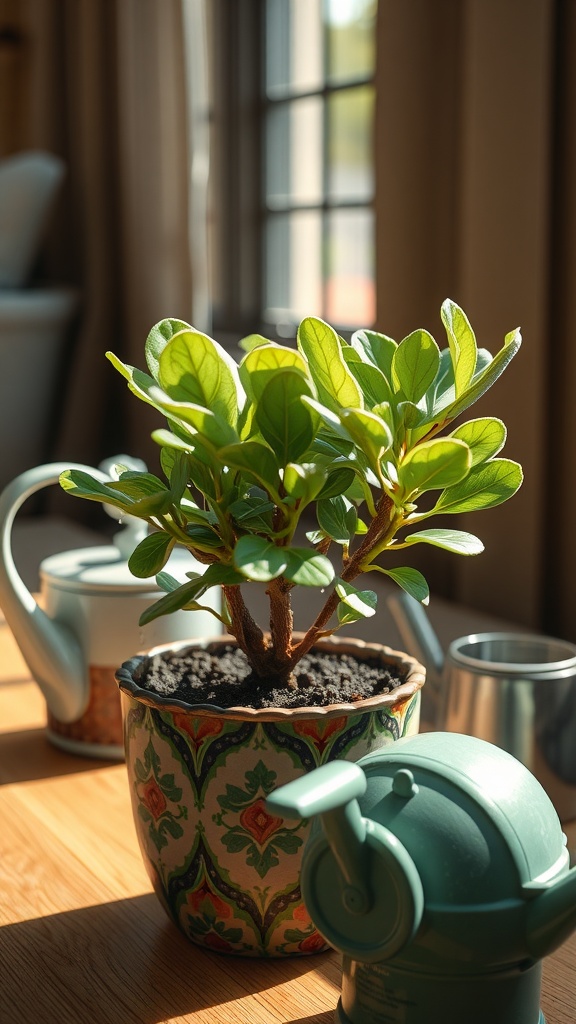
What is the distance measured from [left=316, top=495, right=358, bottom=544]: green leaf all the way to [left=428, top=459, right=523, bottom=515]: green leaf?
0.04 m

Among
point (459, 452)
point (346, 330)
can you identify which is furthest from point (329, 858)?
point (346, 330)

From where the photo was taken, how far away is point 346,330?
1.93 m

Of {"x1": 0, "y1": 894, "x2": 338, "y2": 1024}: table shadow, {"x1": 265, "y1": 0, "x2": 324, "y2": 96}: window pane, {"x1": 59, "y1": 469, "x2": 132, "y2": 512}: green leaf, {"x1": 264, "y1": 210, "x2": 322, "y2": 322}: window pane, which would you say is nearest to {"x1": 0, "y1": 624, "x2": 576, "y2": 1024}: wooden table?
{"x1": 0, "y1": 894, "x2": 338, "y2": 1024}: table shadow

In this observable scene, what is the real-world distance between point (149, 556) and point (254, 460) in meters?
0.08

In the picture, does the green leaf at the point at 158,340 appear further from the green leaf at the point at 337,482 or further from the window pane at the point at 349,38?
the window pane at the point at 349,38

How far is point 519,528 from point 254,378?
961 mm

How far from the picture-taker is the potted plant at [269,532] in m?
0.43

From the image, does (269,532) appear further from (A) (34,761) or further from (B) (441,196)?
(B) (441,196)

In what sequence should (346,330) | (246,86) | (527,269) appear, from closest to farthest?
(527,269)
(346,330)
(246,86)

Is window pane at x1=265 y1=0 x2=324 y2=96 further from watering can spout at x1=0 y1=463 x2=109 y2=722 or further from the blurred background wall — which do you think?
Answer: watering can spout at x1=0 y1=463 x2=109 y2=722

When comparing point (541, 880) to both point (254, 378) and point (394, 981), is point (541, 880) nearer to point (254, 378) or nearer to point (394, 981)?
point (394, 981)

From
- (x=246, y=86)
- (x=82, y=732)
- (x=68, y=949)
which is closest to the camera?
(x=68, y=949)

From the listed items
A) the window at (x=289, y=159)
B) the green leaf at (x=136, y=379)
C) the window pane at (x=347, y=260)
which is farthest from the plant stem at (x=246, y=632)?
the window at (x=289, y=159)

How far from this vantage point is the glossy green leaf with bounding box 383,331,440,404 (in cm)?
47
